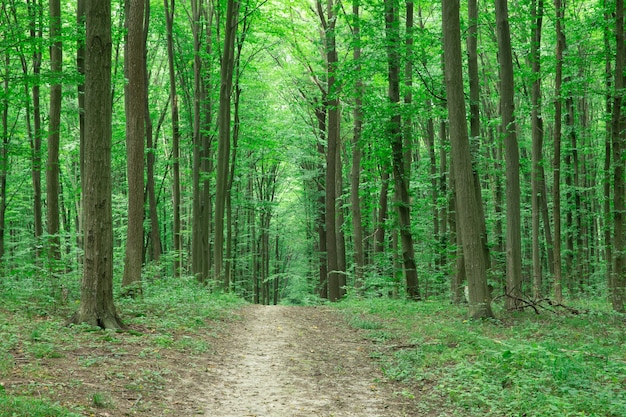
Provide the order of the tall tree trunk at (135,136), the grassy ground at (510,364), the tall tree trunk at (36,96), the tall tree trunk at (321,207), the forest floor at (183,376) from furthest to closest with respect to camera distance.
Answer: the tall tree trunk at (321,207) < the tall tree trunk at (36,96) < the tall tree trunk at (135,136) < the grassy ground at (510,364) < the forest floor at (183,376)

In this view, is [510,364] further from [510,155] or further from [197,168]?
[197,168]

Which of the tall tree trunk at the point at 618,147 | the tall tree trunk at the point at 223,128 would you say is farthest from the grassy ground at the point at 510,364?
the tall tree trunk at the point at 223,128

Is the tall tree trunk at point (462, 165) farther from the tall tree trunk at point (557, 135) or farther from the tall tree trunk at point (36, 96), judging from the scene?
the tall tree trunk at point (36, 96)

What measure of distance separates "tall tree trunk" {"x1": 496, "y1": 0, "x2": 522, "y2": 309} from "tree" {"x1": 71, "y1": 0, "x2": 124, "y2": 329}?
8629mm

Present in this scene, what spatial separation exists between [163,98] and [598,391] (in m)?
27.5

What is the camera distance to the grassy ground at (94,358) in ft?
17.1

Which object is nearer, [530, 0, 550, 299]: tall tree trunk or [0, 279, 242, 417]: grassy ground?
[0, 279, 242, 417]: grassy ground

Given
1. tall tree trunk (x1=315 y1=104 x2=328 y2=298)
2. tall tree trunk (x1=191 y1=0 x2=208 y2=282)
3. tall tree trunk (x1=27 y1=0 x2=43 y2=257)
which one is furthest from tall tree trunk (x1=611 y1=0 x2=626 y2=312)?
tall tree trunk (x1=315 y1=104 x2=328 y2=298)

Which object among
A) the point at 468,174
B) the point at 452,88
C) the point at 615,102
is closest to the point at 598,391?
the point at 468,174

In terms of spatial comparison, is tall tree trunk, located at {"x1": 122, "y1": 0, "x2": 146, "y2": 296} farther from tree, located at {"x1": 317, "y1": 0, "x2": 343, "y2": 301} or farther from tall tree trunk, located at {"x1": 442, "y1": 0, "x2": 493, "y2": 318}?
tree, located at {"x1": 317, "y1": 0, "x2": 343, "y2": 301}

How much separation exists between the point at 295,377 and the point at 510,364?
9.71 feet

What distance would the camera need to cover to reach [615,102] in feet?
40.6

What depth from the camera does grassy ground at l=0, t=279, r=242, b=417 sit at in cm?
521

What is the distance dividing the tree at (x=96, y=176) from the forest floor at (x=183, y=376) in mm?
527
